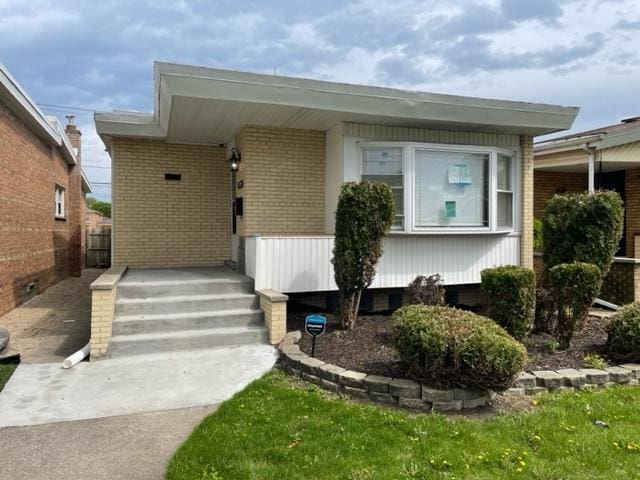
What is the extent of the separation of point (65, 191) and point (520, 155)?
12.8m

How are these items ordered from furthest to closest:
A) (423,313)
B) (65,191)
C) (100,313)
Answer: (65,191), (100,313), (423,313)

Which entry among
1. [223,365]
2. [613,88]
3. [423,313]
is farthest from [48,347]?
[613,88]

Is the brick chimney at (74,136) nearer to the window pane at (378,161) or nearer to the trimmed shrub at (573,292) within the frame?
the window pane at (378,161)

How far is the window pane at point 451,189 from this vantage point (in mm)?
7771

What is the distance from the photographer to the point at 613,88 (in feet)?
40.6

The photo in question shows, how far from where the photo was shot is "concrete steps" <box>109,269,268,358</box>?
5.95m

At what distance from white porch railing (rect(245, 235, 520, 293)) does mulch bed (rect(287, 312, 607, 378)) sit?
0.68 m

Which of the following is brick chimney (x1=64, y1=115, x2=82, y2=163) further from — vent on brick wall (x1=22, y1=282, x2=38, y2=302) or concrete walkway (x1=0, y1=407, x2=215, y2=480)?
concrete walkway (x1=0, y1=407, x2=215, y2=480)

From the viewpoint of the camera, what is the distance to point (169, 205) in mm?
9250

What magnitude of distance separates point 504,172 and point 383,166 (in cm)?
241

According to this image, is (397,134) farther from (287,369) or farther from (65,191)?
(65,191)

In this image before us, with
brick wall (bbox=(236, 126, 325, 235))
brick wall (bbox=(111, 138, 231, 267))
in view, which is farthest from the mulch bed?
brick wall (bbox=(111, 138, 231, 267))

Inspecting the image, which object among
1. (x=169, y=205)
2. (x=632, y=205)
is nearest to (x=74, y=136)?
(x=169, y=205)

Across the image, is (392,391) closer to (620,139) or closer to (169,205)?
(169,205)
